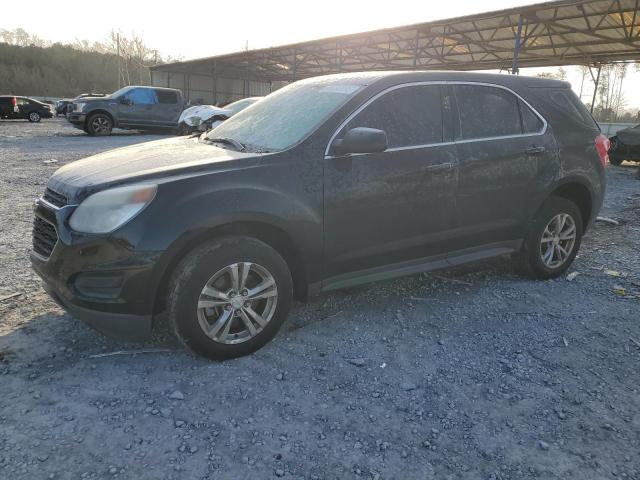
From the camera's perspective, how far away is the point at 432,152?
141 inches

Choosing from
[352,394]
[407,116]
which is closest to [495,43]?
[407,116]

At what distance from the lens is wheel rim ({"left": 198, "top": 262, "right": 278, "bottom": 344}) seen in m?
2.88

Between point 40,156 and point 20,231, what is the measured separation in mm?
7471

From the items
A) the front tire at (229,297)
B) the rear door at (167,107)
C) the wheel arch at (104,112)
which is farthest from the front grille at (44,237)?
the rear door at (167,107)

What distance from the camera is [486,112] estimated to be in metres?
3.93

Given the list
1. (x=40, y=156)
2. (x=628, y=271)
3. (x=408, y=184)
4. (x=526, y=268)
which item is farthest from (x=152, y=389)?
(x=40, y=156)

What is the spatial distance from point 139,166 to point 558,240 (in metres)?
3.67

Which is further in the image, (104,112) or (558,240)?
(104,112)

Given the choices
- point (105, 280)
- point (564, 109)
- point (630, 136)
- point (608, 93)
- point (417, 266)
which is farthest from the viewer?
point (608, 93)

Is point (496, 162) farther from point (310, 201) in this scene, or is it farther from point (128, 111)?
point (128, 111)

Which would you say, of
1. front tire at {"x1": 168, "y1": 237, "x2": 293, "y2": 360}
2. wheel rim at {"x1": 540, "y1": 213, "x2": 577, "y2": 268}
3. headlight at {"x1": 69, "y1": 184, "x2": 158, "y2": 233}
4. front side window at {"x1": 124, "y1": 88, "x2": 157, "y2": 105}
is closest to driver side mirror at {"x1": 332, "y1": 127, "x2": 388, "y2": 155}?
front tire at {"x1": 168, "y1": 237, "x2": 293, "y2": 360}

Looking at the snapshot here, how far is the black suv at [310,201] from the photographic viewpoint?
2701 mm

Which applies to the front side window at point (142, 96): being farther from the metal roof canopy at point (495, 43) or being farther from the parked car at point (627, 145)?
the parked car at point (627, 145)

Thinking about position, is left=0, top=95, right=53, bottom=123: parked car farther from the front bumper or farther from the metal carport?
the front bumper
